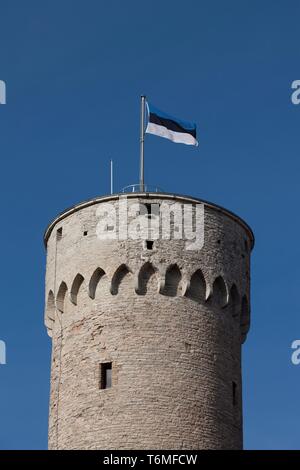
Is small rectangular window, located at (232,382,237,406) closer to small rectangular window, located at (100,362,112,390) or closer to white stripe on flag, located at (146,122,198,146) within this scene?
small rectangular window, located at (100,362,112,390)

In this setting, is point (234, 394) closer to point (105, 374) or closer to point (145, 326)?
point (145, 326)

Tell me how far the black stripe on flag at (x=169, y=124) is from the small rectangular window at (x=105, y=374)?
7597mm

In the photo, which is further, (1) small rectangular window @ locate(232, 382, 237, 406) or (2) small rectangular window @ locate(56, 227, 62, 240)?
(2) small rectangular window @ locate(56, 227, 62, 240)

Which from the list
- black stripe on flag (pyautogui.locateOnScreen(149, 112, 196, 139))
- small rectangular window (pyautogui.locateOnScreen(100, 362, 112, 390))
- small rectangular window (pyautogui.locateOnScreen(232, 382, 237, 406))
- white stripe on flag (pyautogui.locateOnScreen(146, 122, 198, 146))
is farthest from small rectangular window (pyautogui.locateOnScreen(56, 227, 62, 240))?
small rectangular window (pyautogui.locateOnScreen(232, 382, 237, 406))

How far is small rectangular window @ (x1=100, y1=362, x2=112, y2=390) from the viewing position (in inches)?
1871

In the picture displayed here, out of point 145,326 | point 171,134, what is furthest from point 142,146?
point 145,326

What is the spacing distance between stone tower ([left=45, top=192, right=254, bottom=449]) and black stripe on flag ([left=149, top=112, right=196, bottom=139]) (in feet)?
10.5

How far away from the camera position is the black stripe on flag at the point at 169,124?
51625 mm

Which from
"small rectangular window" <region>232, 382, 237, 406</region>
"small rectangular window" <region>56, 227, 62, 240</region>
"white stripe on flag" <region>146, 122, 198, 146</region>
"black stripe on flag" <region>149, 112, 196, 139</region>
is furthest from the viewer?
"black stripe on flag" <region>149, 112, 196, 139</region>

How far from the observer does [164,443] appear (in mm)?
46469

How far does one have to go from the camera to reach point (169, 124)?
2041 inches

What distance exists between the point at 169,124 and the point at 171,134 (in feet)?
0.93
